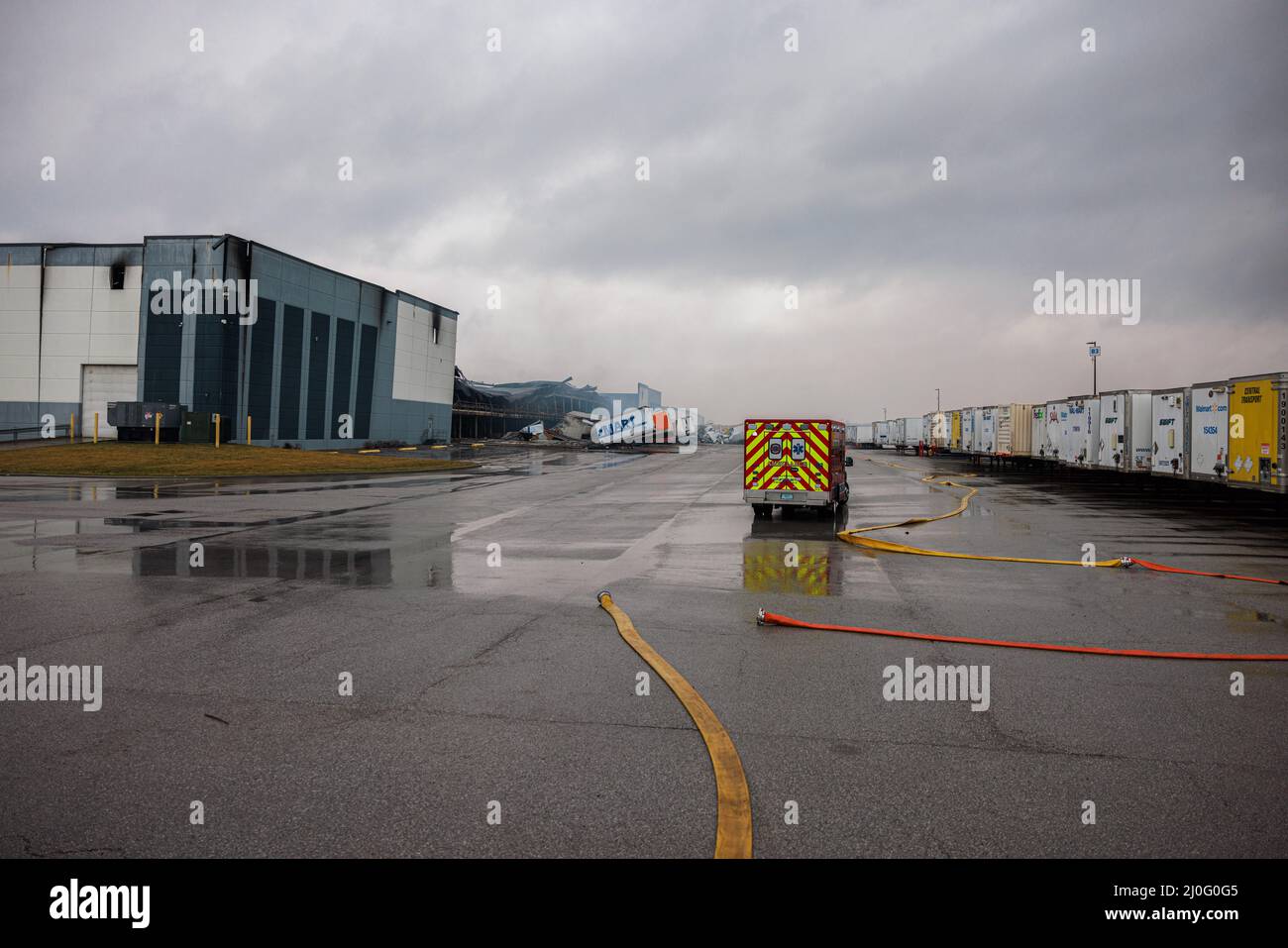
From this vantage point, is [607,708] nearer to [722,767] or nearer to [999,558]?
[722,767]

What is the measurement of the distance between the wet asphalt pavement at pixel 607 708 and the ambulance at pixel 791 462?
19.4 ft

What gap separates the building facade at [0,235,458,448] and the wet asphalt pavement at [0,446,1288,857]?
1595 inches

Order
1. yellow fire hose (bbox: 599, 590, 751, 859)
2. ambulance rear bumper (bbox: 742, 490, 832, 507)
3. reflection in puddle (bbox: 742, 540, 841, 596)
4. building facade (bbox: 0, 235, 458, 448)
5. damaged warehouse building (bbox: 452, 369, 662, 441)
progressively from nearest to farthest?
A: 1. yellow fire hose (bbox: 599, 590, 751, 859)
2. reflection in puddle (bbox: 742, 540, 841, 596)
3. ambulance rear bumper (bbox: 742, 490, 832, 507)
4. building facade (bbox: 0, 235, 458, 448)
5. damaged warehouse building (bbox: 452, 369, 662, 441)

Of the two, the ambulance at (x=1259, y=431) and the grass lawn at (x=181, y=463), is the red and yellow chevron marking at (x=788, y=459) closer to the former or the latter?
the ambulance at (x=1259, y=431)

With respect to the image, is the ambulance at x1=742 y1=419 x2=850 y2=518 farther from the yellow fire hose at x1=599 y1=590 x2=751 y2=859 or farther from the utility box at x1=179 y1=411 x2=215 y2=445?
the utility box at x1=179 y1=411 x2=215 y2=445

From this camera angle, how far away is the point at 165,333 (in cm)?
5056

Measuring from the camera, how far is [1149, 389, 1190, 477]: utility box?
24266 millimetres

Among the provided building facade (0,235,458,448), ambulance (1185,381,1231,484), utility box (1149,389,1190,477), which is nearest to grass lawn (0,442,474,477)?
building facade (0,235,458,448)

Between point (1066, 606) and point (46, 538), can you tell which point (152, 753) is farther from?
point (46, 538)

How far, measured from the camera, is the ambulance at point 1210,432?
71.2 ft

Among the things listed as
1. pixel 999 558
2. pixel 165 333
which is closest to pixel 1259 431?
pixel 999 558

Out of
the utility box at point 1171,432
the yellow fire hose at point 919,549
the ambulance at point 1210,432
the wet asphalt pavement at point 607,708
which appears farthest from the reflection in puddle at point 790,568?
the utility box at point 1171,432

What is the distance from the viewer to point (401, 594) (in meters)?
10.4
